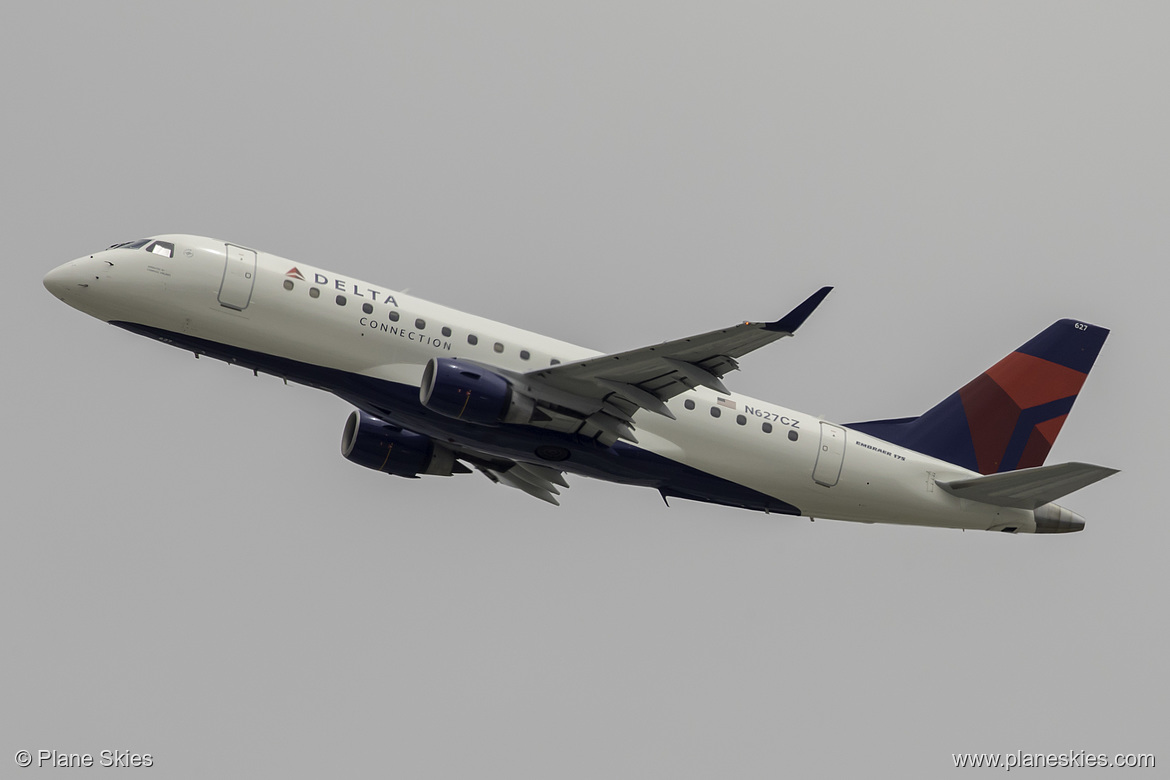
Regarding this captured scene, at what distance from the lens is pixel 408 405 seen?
109ft

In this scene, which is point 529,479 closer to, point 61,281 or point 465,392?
point 465,392

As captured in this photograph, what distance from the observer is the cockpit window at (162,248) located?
32906mm

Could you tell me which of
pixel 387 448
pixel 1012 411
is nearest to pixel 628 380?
pixel 387 448

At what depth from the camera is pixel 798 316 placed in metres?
28.3

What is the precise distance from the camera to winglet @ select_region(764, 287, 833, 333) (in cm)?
2795

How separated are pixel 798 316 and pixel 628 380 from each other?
19.7 feet

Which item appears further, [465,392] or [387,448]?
[387,448]

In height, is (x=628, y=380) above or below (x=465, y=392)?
above

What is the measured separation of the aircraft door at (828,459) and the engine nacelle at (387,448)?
11.2 metres

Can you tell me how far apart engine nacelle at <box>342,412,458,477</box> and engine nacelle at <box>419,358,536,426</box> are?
5774 mm

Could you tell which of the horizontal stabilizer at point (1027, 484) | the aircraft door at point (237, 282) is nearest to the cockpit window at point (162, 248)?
the aircraft door at point (237, 282)

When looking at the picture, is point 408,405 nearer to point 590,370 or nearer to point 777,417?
point 590,370

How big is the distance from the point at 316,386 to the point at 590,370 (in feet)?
24.6

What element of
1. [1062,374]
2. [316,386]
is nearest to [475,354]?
[316,386]
